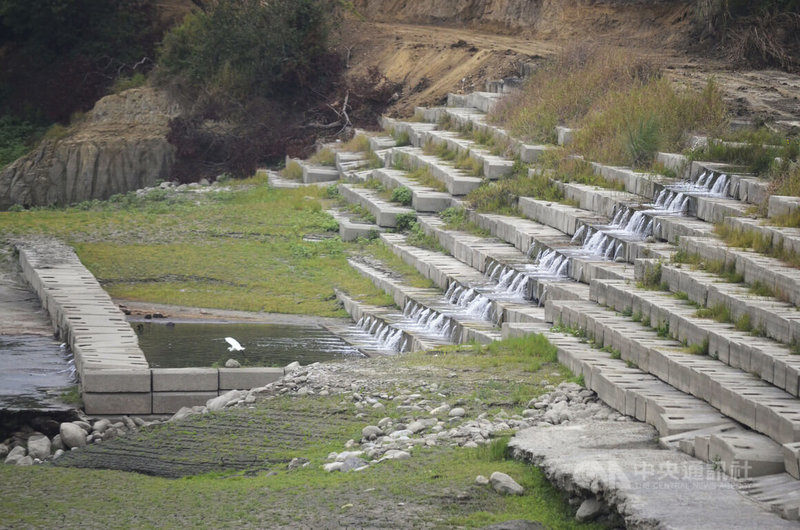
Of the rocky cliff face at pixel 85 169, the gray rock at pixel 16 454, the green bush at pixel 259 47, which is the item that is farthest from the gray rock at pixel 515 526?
the green bush at pixel 259 47

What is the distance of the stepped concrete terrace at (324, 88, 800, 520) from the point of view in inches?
376

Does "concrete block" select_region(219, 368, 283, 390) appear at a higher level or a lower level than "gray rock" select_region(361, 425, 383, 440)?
lower

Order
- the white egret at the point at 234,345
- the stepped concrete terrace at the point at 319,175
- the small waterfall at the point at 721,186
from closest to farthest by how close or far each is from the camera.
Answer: the white egret at the point at 234,345
the small waterfall at the point at 721,186
the stepped concrete terrace at the point at 319,175

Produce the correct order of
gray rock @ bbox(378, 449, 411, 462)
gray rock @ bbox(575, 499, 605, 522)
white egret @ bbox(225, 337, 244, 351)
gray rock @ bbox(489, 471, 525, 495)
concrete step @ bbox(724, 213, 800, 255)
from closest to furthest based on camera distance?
1. gray rock @ bbox(575, 499, 605, 522)
2. gray rock @ bbox(489, 471, 525, 495)
3. gray rock @ bbox(378, 449, 411, 462)
4. concrete step @ bbox(724, 213, 800, 255)
5. white egret @ bbox(225, 337, 244, 351)

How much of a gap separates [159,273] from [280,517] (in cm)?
1235

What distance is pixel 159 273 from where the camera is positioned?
69.1 feet

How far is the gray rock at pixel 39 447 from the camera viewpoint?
12188mm

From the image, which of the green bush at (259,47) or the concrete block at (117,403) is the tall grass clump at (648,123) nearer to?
the concrete block at (117,403)

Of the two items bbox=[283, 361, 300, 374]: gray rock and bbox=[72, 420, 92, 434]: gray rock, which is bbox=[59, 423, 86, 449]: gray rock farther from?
bbox=[283, 361, 300, 374]: gray rock

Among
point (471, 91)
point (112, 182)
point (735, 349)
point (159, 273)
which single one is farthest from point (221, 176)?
point (735, 349)

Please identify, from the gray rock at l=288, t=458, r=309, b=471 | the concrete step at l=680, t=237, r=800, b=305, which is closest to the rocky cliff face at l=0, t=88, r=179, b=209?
the concrete step at l=680, t=237, r=800, b=305

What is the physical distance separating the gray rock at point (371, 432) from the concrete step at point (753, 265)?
3681 mm

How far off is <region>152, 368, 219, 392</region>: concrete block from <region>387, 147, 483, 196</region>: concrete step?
9.63 metres

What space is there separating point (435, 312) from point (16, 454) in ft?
19.7
